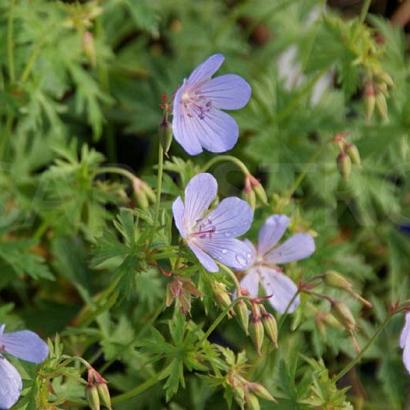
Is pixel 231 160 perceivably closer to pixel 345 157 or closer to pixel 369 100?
pixel 345 157

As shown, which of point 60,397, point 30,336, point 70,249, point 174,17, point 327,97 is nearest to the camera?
point 30,336

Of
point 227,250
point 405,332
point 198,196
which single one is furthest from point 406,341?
point 198,196

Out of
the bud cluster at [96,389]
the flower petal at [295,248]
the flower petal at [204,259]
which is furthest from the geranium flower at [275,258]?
the bud cluster at [96,389]

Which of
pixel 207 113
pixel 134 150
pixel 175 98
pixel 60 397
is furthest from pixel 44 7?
pixel 60 397

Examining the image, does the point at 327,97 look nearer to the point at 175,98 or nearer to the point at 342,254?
the point at 342,254

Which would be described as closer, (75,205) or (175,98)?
(175,98)

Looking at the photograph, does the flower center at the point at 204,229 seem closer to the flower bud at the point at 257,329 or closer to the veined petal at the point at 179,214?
the veined petal at the point at 179,214
